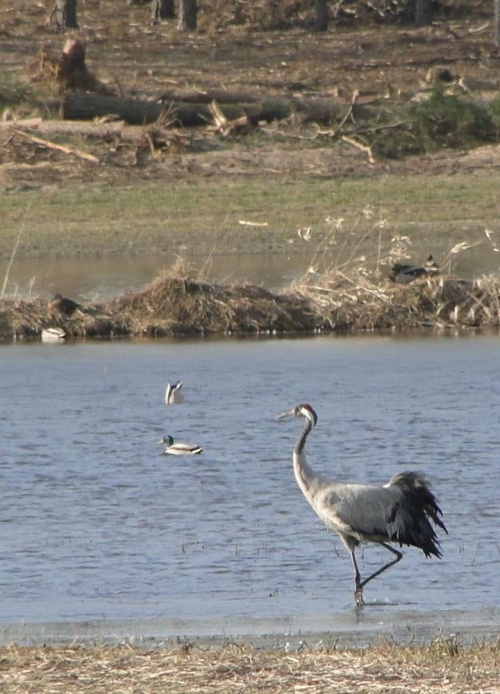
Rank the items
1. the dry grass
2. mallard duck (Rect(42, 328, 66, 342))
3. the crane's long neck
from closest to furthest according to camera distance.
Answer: the dry grass < the crane's long neck < mallard duck (Rect(42, 328, 66, 342))

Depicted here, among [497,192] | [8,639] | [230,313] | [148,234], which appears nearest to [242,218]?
[148,234]

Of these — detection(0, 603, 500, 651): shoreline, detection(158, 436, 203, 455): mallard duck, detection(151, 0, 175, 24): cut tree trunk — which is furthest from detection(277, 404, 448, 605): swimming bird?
detection(151, 0, 175, 24): cut tree trunk

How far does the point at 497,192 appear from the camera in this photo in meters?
23.9

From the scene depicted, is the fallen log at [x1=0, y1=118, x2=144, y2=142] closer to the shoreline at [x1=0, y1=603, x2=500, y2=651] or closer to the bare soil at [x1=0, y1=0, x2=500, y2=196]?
the bare soil at [x1=0, y1=0, x2=500, y2=196]

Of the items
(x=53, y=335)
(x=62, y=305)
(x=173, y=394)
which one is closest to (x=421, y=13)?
(x=62, y=305)

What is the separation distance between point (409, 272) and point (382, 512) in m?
8.95

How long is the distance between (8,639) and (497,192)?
58.0 ft

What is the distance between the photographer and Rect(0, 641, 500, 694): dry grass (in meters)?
5.66

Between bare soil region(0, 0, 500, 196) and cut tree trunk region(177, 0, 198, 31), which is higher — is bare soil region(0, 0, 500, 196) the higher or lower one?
the lower one

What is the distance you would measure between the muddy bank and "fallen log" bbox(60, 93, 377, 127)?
1000 centimetres

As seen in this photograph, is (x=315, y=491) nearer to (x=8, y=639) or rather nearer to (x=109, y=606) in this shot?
(x=109, y=606)

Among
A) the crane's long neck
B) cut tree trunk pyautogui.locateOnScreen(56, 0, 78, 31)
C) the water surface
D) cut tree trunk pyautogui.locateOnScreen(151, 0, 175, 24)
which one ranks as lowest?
the water surface

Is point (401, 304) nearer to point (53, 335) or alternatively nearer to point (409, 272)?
point (409, 272)

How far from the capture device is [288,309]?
1753 cm
